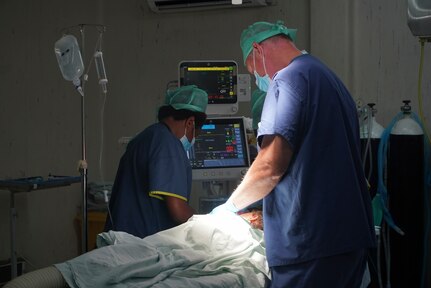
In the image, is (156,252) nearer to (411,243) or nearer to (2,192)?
(411,243)

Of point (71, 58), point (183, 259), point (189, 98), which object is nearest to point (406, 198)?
point (189, 98)

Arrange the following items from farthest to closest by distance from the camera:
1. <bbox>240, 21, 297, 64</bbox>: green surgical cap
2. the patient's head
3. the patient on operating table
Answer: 1. the patient's head
2. <bbox>240, 21, 297, 64</bbox>: green surgical cap
3. the patient on operating table

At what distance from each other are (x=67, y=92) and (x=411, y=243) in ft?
9.59

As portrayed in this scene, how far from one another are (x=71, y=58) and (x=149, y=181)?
2.13ft

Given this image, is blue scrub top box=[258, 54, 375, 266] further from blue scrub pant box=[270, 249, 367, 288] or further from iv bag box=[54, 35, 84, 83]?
iv bag box=[54, 35, 84, 83]

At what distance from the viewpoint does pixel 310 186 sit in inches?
63.6

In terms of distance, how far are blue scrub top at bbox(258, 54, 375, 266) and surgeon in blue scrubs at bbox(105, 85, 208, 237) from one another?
64 cm

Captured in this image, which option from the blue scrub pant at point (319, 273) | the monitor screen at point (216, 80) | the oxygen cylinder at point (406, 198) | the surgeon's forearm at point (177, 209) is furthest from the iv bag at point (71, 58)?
the oxygen cylinder at point (406, 198)

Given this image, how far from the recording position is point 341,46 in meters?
3.70

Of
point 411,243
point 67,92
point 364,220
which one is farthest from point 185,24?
point 364,220

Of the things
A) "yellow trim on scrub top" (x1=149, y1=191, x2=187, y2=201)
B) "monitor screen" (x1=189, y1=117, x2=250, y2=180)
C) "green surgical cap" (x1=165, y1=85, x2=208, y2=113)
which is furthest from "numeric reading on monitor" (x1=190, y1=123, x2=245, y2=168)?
"yellow trim on scrub top" (x1=149, y1=191, x2=187, y2=201)

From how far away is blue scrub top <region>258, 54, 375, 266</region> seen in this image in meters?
1.60

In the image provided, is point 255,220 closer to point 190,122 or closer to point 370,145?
point 190,122

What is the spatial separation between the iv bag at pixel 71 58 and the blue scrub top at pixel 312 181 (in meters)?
1.02
